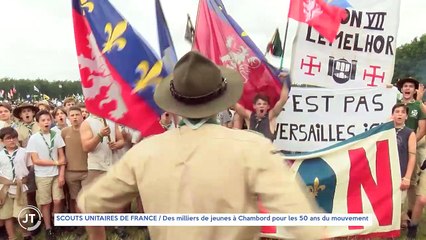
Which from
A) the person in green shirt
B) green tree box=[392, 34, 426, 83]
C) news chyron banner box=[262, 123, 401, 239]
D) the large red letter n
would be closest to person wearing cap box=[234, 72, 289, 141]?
news chyron banner box=[262, 123, 401, 239]

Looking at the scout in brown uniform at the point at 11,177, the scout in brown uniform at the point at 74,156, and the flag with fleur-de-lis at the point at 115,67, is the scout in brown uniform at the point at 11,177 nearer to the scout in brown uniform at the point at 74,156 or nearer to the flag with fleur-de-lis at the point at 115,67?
the scout in brown uniform at the point at 74,156

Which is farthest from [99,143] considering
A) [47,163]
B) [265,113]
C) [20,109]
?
[20,109]

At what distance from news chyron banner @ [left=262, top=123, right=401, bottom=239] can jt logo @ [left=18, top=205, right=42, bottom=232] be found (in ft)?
10.5

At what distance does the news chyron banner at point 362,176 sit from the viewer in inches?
226

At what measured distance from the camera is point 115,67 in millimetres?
5477

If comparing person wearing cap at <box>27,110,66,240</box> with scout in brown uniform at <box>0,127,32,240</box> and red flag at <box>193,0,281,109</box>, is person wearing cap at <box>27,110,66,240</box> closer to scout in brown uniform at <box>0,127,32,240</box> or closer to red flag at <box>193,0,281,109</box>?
scout in brown uniform at <box>0,127,32,240</box>

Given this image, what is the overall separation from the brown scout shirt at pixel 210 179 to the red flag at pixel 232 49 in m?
4.53

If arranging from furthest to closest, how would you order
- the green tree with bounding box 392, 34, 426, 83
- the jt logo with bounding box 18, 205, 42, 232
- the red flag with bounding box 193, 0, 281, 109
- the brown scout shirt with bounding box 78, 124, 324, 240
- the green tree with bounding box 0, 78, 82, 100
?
1. the green tree with bounding box 0, 78, 82, 100
2. the green tree with bounding box 392, 34, 426, 83
3. the red flag with bounding box 193, 0, 281, 109
4. the jt logo with bounding box 18, 205, 42, 232
5. the brown scout shirt with bounding box 78, 124, 324, 240

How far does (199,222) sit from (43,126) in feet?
16.1

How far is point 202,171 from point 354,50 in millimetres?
4508

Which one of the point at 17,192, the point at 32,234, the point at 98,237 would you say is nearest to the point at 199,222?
the point at 98,237

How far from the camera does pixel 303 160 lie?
573cm

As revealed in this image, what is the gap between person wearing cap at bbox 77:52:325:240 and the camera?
2039mm

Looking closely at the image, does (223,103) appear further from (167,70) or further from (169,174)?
(167,70)
